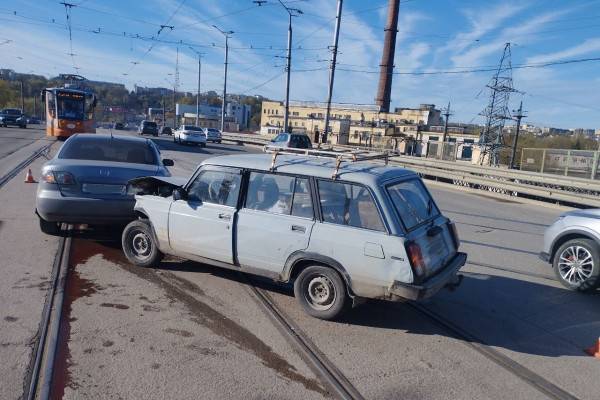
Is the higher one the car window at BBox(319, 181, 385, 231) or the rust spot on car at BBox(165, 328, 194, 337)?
the car window at BBox(319, 181, 385, 231)

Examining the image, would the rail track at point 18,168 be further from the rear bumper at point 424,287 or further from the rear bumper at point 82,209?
the rear bumper at point 424,287

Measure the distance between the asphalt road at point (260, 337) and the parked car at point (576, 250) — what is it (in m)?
0.22

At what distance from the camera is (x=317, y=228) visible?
4801 millimetres

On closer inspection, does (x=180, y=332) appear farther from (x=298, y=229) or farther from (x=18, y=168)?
(x=18, y=168)

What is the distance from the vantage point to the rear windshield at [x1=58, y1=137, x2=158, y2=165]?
766 cm

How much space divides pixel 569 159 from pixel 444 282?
61.4 feet

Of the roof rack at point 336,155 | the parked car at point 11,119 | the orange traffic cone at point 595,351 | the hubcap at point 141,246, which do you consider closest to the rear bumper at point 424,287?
the roof rack at point 336,155

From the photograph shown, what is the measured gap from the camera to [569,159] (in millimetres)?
20578

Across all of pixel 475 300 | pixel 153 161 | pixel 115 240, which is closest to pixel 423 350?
pixel 475 300

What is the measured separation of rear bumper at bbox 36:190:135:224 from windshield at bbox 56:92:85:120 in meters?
25.2

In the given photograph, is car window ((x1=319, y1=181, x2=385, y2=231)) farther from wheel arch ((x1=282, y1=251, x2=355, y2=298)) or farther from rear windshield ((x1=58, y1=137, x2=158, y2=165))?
rear windshield ((x1=58, y1=137, x2=158, y2=165))

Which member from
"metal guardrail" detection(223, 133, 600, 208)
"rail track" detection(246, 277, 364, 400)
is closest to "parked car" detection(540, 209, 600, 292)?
"rail track" detection(246, 277, 364, 400)

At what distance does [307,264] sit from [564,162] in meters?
19.8

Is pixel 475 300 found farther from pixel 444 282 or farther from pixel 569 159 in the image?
pixel 569 159
